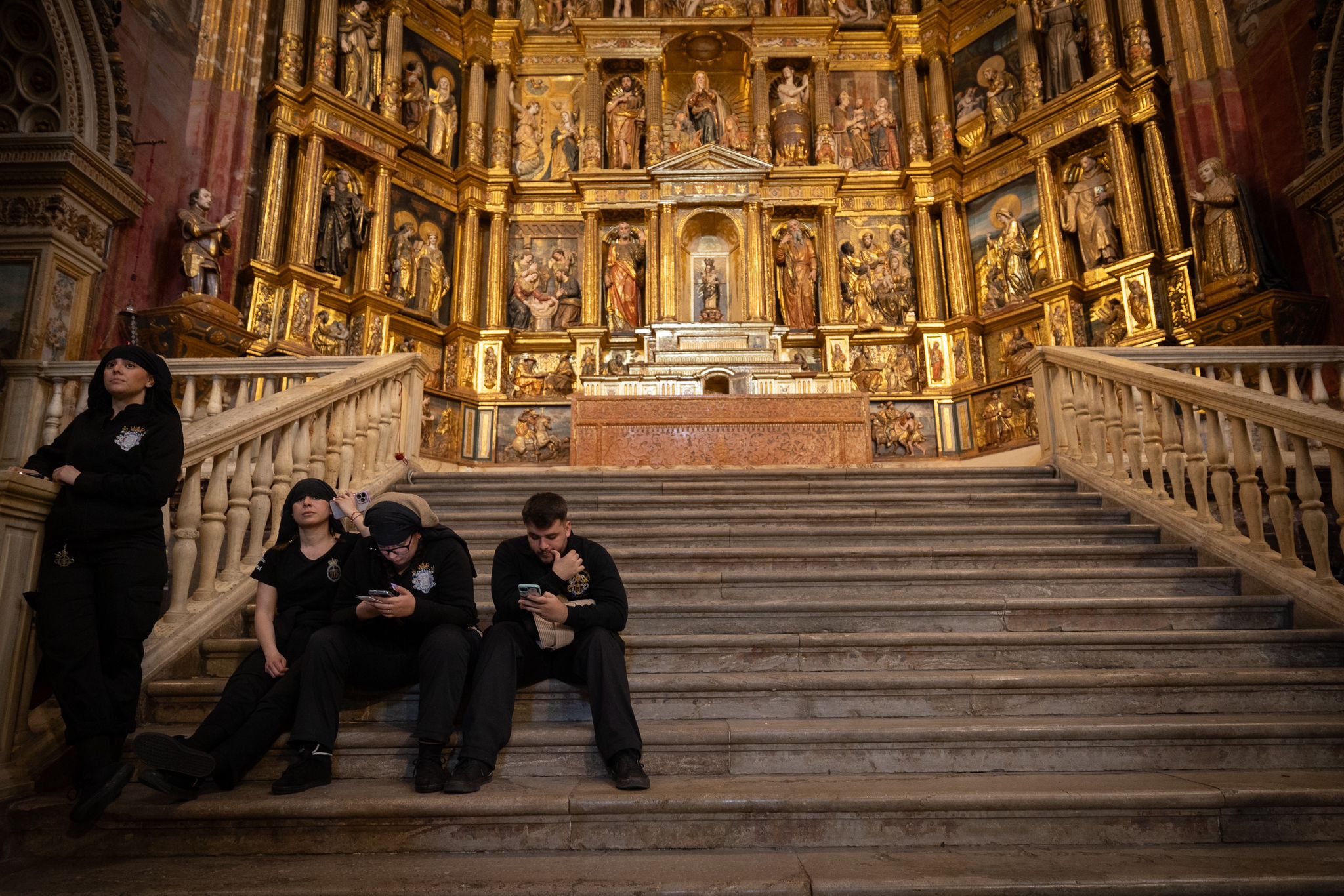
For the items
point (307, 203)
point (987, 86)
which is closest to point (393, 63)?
point (307, 203)

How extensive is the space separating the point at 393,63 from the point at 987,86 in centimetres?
898

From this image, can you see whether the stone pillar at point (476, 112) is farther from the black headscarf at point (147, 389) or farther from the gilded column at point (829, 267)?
the black headscarf at point (147, 389)

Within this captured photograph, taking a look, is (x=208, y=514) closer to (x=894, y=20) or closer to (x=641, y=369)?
(x=641, y=369)

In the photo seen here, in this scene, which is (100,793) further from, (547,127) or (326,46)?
(547,127)

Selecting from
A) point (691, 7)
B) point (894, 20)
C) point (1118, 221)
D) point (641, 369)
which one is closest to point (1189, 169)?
point (1118, 221)

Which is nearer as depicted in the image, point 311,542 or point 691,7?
point 311,542

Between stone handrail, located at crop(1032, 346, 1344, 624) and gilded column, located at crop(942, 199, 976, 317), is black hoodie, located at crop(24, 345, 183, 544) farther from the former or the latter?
gilded column, located at crop(942, 199, 976, 317)

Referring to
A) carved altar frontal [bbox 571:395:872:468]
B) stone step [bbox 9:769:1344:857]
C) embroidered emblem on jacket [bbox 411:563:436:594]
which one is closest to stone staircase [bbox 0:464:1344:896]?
stone step [bbox 9:769:1344:857]

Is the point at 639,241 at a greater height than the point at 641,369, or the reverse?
the point at 639,241

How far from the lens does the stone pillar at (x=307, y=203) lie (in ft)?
33.5

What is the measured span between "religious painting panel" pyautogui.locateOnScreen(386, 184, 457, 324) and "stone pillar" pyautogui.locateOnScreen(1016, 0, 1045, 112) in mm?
8705

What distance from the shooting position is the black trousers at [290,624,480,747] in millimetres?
2705

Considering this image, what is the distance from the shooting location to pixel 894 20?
13617mm

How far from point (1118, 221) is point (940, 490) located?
23.4 ft
